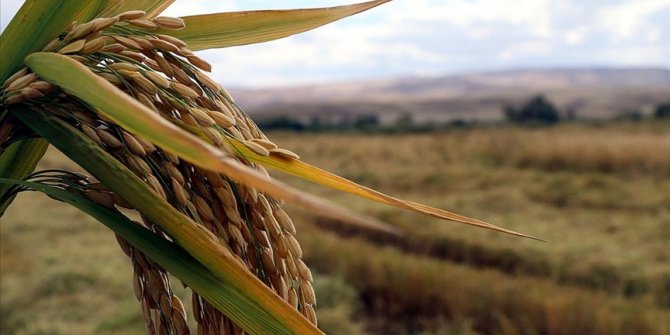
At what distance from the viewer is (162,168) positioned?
0.75 m

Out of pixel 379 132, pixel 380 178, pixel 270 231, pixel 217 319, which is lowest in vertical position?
pixel 379 132

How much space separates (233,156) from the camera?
0.73 meters

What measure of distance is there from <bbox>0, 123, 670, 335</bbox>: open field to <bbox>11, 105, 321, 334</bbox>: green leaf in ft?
13.9

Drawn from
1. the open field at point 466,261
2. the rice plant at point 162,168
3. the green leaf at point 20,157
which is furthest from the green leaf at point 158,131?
the open field at point 466,261

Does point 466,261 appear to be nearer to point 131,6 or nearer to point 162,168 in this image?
point 131,6

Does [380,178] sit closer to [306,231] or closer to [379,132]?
[306,231]

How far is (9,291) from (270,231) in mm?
5571

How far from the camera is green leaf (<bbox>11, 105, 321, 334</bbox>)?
703 millimetres

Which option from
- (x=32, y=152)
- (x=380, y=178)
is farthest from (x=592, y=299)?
(x=380, y=178)

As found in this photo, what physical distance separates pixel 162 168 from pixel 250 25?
34 centimetres

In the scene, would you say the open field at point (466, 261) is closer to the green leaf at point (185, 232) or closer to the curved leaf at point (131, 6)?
the curved leaf at point (131, 6)

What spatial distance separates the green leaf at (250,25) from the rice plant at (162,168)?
139 millimetres

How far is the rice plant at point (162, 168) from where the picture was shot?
28.1 inches

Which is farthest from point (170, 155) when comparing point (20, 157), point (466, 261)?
point (466, 261)
